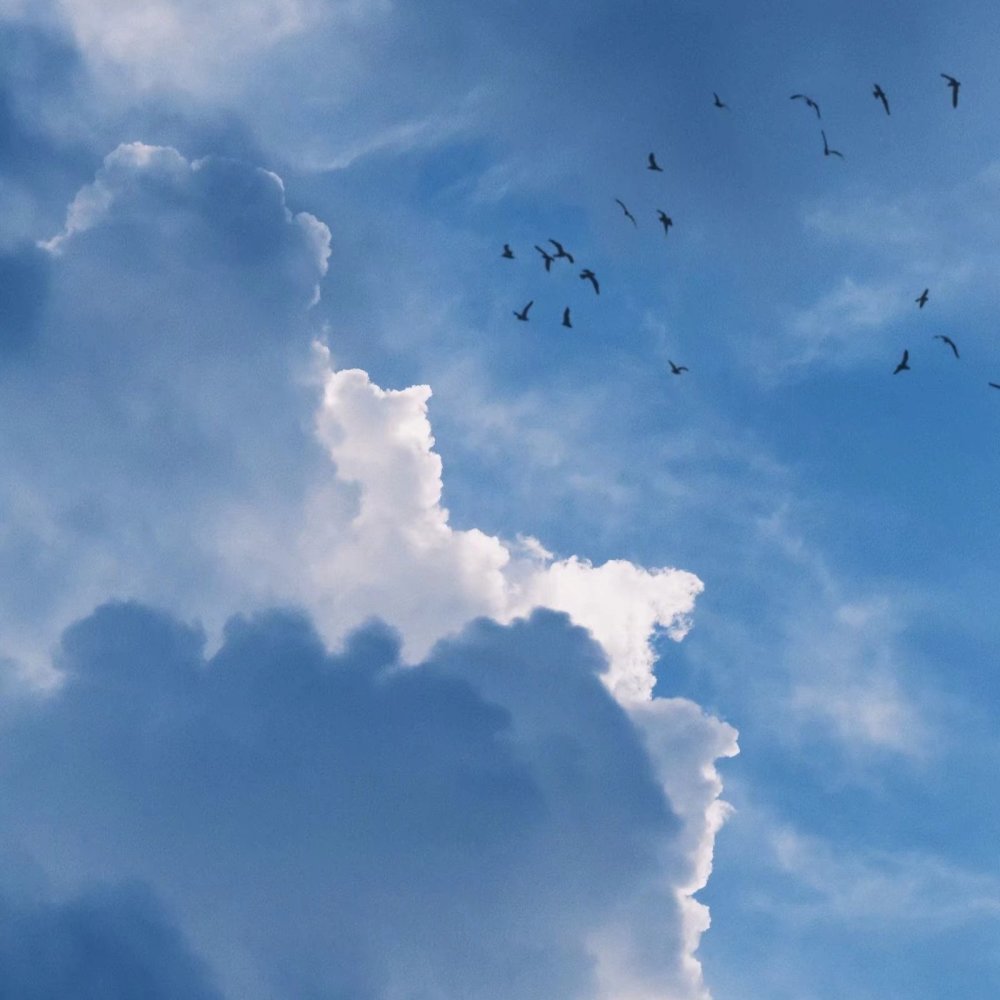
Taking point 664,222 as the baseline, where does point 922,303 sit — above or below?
below

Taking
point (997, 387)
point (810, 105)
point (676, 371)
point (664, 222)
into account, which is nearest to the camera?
point (997, 387)

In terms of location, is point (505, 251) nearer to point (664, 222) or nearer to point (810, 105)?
point (664, 222)

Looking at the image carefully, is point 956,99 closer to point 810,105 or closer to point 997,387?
point 810,105

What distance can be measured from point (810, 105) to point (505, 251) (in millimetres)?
44531

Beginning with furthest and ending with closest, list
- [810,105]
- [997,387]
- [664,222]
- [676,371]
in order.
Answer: [676,371]
[664,222]
[810,105]
[997,387]

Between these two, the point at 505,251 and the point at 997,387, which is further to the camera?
the point at 505,251

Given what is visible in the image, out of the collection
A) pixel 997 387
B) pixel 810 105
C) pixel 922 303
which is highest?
pixel 810 105

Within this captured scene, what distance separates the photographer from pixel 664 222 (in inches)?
6663

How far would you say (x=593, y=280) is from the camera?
17238cm

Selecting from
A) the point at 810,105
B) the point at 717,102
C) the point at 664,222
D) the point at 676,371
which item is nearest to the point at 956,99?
the point at 810,105

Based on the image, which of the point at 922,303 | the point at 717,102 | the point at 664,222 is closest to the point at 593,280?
the point at 664,222

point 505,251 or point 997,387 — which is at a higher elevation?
point 505,251

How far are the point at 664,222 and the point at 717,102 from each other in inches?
757

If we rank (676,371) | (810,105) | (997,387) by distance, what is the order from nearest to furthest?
(997,387) < (810,105) < (676,371)
